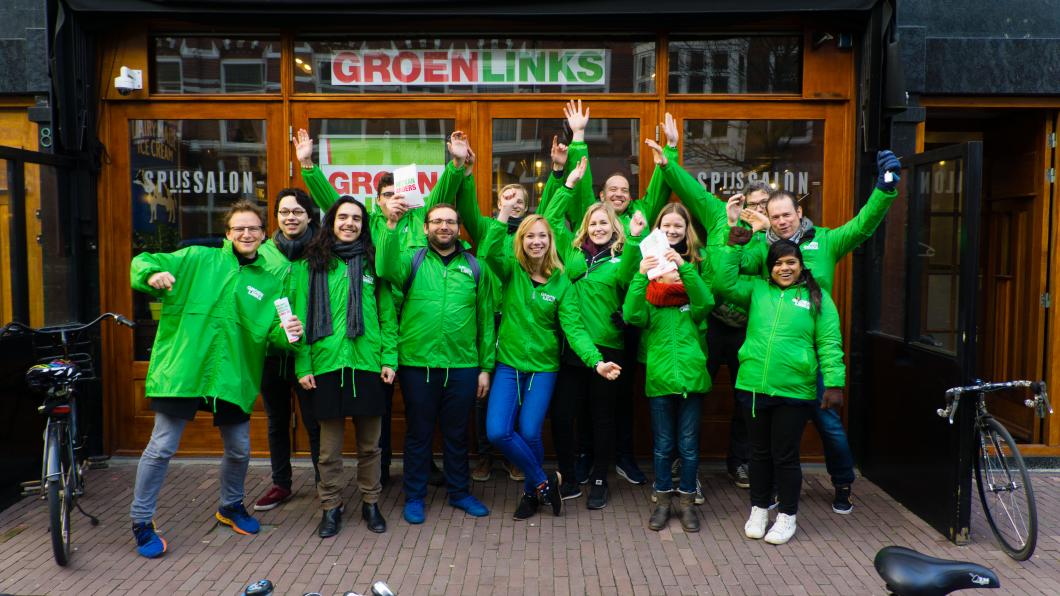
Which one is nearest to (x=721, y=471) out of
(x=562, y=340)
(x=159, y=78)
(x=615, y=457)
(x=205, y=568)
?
(x=615, y=457)

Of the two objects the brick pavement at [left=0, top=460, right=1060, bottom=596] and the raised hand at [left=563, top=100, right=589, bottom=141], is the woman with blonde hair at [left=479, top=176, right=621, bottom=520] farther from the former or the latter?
the raised hand at [left=563, top=100, right=589, bottom=141]

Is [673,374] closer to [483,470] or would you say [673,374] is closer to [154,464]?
[483,470]

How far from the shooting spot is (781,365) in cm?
477

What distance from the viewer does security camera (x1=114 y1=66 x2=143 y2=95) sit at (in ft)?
20.8

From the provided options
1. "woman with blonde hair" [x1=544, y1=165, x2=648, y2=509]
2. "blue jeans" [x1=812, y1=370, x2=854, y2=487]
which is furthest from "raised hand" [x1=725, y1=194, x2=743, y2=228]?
"blue jeans" [x1=812, y1=370, x2=854, y2=487]

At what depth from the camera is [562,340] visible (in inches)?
213

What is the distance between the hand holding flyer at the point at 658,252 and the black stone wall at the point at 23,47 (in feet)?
15.9

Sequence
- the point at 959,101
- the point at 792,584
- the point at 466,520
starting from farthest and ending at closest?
the point at 959,101 < the point at 466,520 < the point at 792,584

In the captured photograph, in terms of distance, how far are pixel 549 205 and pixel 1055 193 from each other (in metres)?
4.14

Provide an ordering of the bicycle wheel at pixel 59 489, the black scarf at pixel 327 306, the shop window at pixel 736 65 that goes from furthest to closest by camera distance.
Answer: the shop window at pixel 736 65 → the black scarf at pixel 327 306 → the bicycle wheel at pixel 59 489

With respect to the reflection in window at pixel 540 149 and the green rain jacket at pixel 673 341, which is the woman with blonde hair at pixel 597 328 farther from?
the reflection in window at pixel 540 149

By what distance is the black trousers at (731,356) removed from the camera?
5691mm

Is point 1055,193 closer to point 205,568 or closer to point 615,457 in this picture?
point 615,457

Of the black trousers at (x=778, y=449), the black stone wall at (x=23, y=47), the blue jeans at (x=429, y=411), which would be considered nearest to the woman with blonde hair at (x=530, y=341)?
the blue jeans at (x=429, y=411)
